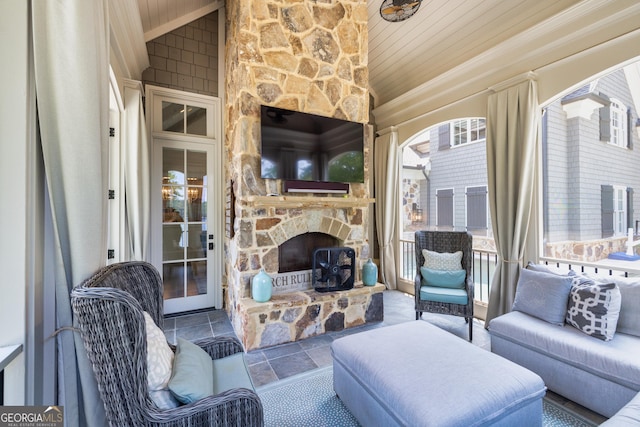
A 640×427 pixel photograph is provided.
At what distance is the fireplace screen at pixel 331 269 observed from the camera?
350 cm

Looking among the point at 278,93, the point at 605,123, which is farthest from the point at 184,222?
the point at 605,123

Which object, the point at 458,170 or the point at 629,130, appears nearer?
the point at 629,130

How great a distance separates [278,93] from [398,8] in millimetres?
1484

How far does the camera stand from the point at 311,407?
2068mm

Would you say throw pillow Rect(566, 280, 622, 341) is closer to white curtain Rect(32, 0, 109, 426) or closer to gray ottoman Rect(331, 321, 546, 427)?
gray ottoman Rect(331, 321, 546, 427)

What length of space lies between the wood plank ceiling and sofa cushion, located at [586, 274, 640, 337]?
2627 millimetres

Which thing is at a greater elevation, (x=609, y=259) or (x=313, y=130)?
(x=313, y=130)

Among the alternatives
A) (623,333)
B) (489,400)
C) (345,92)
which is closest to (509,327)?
(623,333)

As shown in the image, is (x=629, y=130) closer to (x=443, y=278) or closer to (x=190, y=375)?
(x=443, y=278)

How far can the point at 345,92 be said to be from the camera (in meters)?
3.75

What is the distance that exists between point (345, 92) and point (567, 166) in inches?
109

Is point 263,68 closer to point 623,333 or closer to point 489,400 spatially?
point 489,400

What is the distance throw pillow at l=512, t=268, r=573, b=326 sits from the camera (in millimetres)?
2357

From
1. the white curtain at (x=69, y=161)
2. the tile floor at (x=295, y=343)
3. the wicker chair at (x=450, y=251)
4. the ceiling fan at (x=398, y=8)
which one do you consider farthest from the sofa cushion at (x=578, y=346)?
the ceiling fan at (x=398, y=8)
